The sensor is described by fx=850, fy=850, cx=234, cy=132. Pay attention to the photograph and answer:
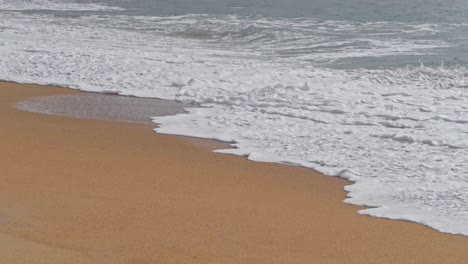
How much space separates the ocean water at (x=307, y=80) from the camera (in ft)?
24.6

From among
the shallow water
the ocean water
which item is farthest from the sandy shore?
the shallow water

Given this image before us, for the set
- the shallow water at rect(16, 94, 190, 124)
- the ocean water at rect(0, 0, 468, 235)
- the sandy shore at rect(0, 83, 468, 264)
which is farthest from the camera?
the shallow water at rect(16, 94, 190, 124)

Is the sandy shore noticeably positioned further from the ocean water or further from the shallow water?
the shallow water

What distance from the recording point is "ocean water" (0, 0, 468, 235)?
24.6 feet

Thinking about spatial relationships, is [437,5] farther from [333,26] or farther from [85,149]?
[85,149]

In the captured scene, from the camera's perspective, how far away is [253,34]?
21.8m

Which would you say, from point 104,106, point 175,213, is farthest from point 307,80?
point 175,213

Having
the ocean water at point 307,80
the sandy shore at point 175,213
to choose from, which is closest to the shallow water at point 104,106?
the ocean water at point 307,80

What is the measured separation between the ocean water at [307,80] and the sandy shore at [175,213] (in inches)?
15.0

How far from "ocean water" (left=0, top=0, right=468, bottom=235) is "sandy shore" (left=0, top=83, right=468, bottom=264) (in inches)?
15.0

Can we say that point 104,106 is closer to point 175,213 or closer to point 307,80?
point 307,80

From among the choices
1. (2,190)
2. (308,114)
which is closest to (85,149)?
(2,190)

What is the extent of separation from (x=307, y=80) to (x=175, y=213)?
296 inches

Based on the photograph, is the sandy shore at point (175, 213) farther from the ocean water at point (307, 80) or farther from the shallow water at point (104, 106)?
the shallow water at point (104, 106)
